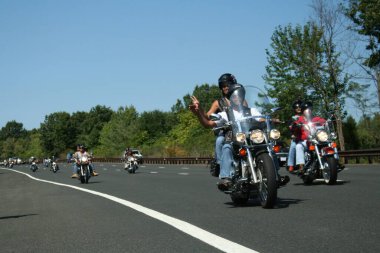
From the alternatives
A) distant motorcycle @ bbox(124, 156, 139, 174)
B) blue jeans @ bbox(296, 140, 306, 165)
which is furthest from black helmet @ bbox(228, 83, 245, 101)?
distant motorcycle @ bbox(124, 156, 139, 174)

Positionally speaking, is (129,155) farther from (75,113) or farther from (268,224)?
(75,113)

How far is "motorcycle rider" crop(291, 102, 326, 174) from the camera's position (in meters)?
12.9

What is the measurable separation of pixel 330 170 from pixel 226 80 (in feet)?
14.8

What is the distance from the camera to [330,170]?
1218cm

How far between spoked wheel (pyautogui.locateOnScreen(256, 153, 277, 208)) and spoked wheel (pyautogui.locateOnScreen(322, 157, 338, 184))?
4.45m

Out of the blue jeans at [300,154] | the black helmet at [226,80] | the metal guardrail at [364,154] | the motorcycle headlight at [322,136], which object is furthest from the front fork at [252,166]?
the metal guardrail at [364,154]

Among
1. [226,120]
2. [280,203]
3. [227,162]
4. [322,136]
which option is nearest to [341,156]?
[322,136]

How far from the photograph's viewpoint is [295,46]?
49.8 metres

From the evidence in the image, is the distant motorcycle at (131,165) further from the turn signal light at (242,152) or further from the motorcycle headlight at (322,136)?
the turn signal light at (242,152)

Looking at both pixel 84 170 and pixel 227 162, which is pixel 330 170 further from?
pixel 84 170

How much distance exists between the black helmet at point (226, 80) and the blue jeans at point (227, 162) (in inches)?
35.8

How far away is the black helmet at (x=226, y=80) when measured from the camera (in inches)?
341

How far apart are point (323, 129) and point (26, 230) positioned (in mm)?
7387

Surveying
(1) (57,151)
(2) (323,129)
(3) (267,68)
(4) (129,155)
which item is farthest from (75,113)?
(2) (323,129)
